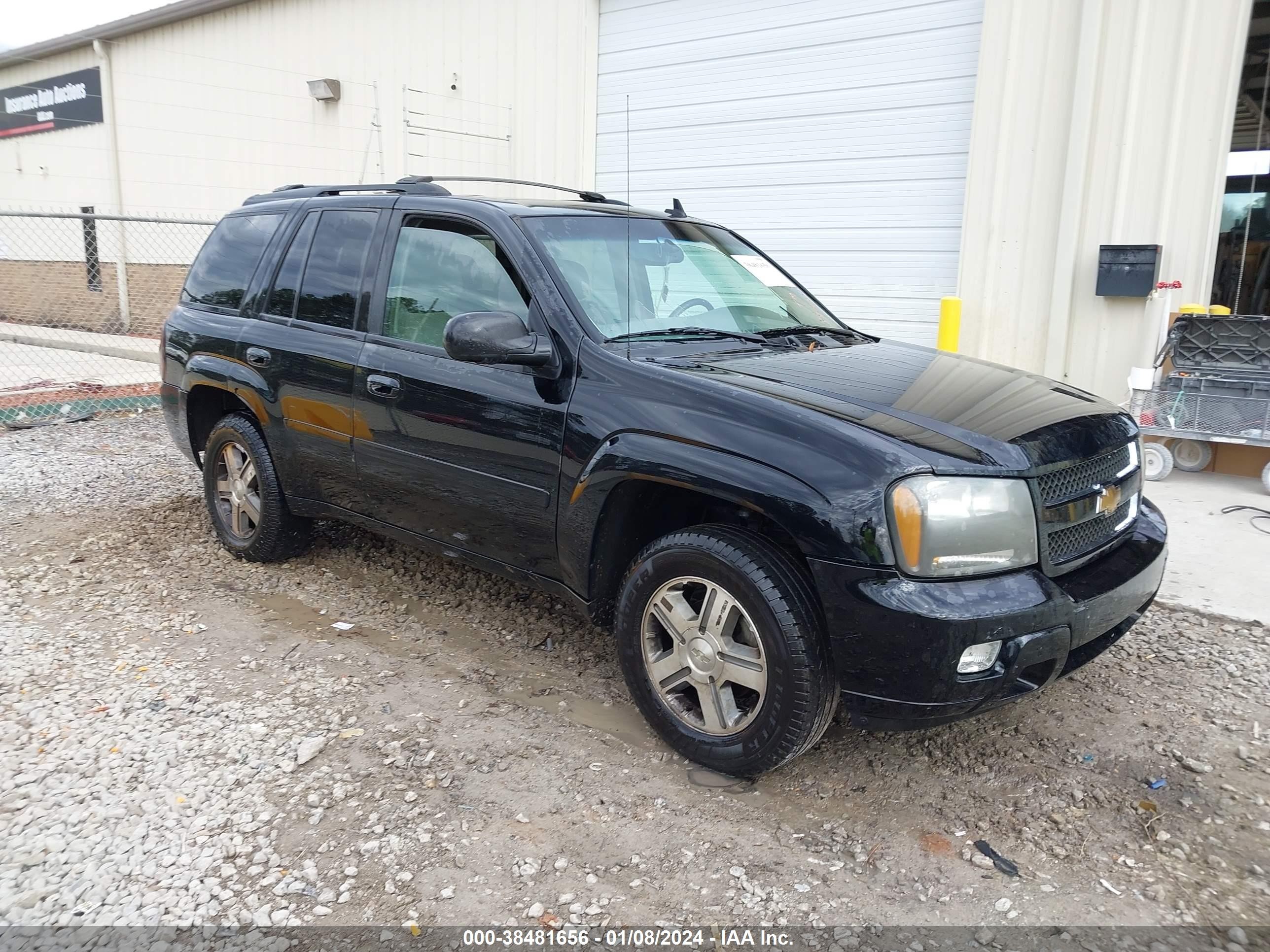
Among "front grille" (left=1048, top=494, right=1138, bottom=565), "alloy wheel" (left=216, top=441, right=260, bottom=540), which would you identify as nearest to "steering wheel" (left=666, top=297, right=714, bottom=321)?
"front grille" (left=1048, top=494, right=1138, bottom=565)

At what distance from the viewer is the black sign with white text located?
59.7ft

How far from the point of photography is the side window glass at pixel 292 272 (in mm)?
4492

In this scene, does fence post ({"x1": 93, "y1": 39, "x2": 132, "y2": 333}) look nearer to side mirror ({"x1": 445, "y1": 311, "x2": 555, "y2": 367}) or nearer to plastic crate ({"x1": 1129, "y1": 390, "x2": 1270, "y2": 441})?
side mirror ({"x1": 445, "y1": 311, "x2": 555, "y2": 367})

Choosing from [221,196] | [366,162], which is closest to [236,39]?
[221,196]

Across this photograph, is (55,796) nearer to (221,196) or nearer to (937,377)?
(937,377)

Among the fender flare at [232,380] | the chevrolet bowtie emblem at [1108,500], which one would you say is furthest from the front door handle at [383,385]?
the chevrolet bowtie emblem at [1108,500]

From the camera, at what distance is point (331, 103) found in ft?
44.2

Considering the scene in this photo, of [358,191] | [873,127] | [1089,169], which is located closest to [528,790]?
[358,191]

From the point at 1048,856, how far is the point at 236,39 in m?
16.4

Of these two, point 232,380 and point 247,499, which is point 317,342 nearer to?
point 232,380

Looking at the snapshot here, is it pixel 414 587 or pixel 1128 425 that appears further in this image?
pixel 414 587

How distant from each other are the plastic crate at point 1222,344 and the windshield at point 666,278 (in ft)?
11.4

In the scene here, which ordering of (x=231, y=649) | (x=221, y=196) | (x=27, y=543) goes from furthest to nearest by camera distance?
1. (x=221, y=196)
2. (x=27, y=543)
3. (x=231, y=649)

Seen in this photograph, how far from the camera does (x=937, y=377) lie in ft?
11.3
